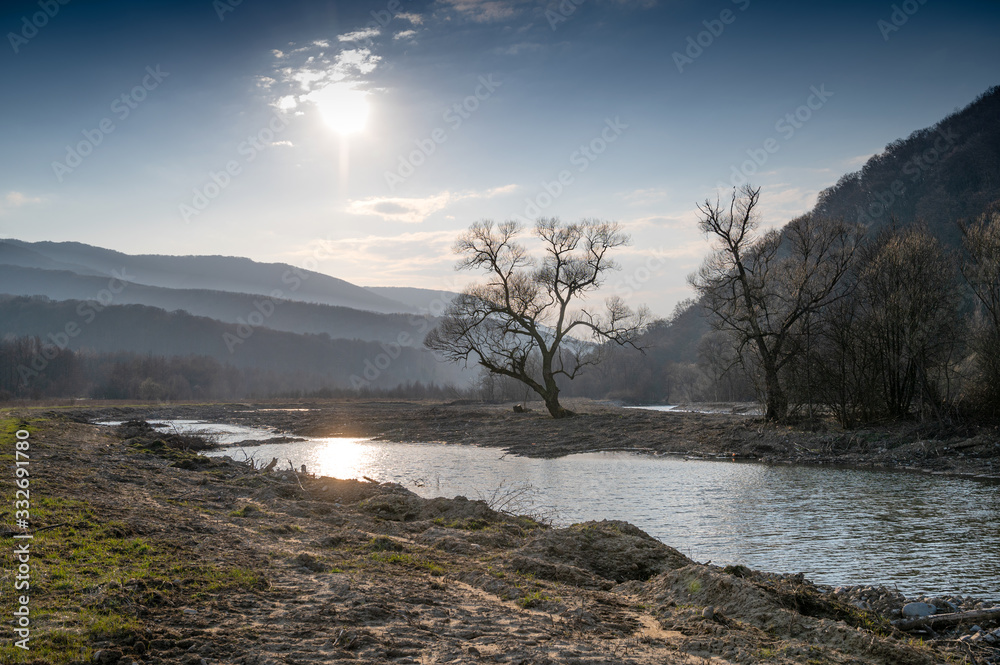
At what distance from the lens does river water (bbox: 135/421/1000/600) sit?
927cm

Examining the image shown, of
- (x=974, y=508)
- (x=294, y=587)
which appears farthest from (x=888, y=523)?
(x=294, y=587)

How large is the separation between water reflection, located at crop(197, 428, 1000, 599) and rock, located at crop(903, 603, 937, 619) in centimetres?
122

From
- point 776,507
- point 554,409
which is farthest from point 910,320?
point 554,409

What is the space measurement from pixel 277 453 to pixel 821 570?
22994mm

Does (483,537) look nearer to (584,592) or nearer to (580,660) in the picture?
(584,592)

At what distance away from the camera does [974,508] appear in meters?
12.7

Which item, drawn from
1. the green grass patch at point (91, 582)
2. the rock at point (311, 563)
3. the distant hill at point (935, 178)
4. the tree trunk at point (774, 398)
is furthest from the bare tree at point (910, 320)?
the distant hill at point (935, 178)

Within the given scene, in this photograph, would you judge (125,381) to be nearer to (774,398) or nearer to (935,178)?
(774,398)

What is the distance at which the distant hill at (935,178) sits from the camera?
9312cm

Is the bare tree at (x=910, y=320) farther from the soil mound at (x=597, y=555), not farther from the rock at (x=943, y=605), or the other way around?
the soil mound at (x=597, y=555)

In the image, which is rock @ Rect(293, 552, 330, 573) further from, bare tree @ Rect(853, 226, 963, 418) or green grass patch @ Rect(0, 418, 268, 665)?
bare tree @ Rect(853, 226, 963, 418)

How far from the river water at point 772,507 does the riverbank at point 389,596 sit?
2114 mm

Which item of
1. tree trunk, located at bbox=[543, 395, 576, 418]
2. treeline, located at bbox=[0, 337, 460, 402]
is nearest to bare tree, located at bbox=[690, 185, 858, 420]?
tree trunk, located at bbox=[543, 395, 576, 418]

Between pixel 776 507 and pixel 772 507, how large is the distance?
0.09 meters
